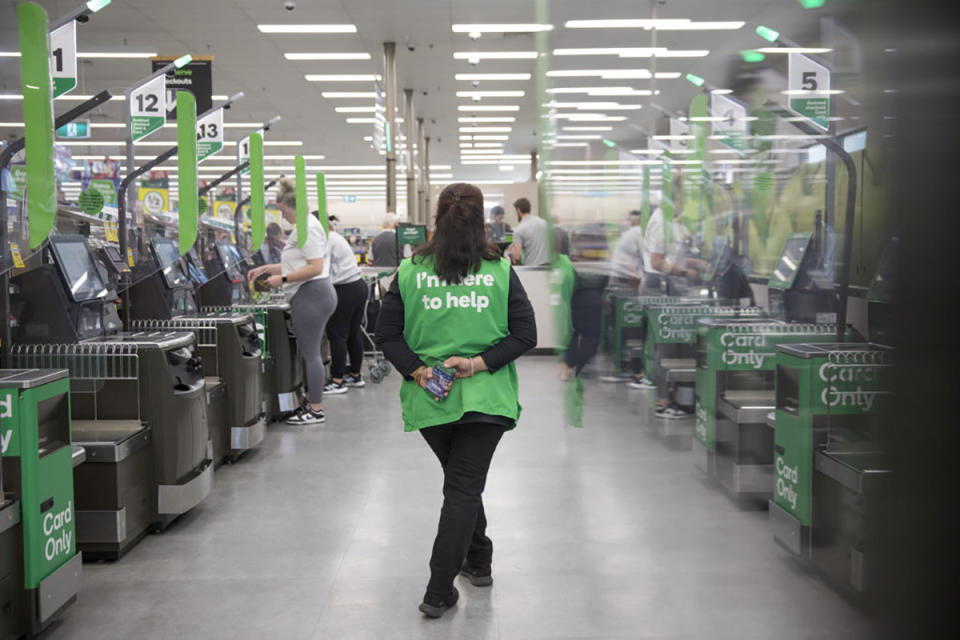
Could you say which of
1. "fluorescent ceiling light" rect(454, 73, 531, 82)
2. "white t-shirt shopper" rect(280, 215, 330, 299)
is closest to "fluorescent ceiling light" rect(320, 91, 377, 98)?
"fluorescent ceiling light" rect(454, 73, 531, 82)

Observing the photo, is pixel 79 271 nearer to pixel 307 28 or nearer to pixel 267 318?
pixel 267 318

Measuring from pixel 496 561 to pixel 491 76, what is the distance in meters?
11.0

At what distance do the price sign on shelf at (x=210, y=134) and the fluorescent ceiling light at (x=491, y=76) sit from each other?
6.60m

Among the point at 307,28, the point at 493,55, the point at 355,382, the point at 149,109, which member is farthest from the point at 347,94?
the point at 149,109

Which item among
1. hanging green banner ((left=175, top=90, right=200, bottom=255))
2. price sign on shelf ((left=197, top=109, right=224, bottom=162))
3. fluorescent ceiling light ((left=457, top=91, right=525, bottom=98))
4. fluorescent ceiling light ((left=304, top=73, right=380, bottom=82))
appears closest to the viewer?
hanging green banner ((left=175, top=90, right=200, bottom=255))

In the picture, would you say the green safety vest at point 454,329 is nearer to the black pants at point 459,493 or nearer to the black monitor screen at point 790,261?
the black pants at point 459,493

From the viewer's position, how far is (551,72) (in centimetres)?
154

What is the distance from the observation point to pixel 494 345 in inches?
99.7

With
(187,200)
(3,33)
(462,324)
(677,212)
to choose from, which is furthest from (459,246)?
(187,200)

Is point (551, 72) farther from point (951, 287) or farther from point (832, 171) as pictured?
point (951, 287)

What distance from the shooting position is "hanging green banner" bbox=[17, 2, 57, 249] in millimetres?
2277

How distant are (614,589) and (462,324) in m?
1.02

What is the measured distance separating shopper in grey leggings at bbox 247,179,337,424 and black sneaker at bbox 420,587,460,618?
10.0 ft

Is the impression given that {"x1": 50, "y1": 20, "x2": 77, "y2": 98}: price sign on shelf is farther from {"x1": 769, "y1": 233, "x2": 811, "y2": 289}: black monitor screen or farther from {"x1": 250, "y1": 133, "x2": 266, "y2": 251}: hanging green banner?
{"x1": 769, "y1": 233, "x2": 811, "y2": 289}: black monitor screen
